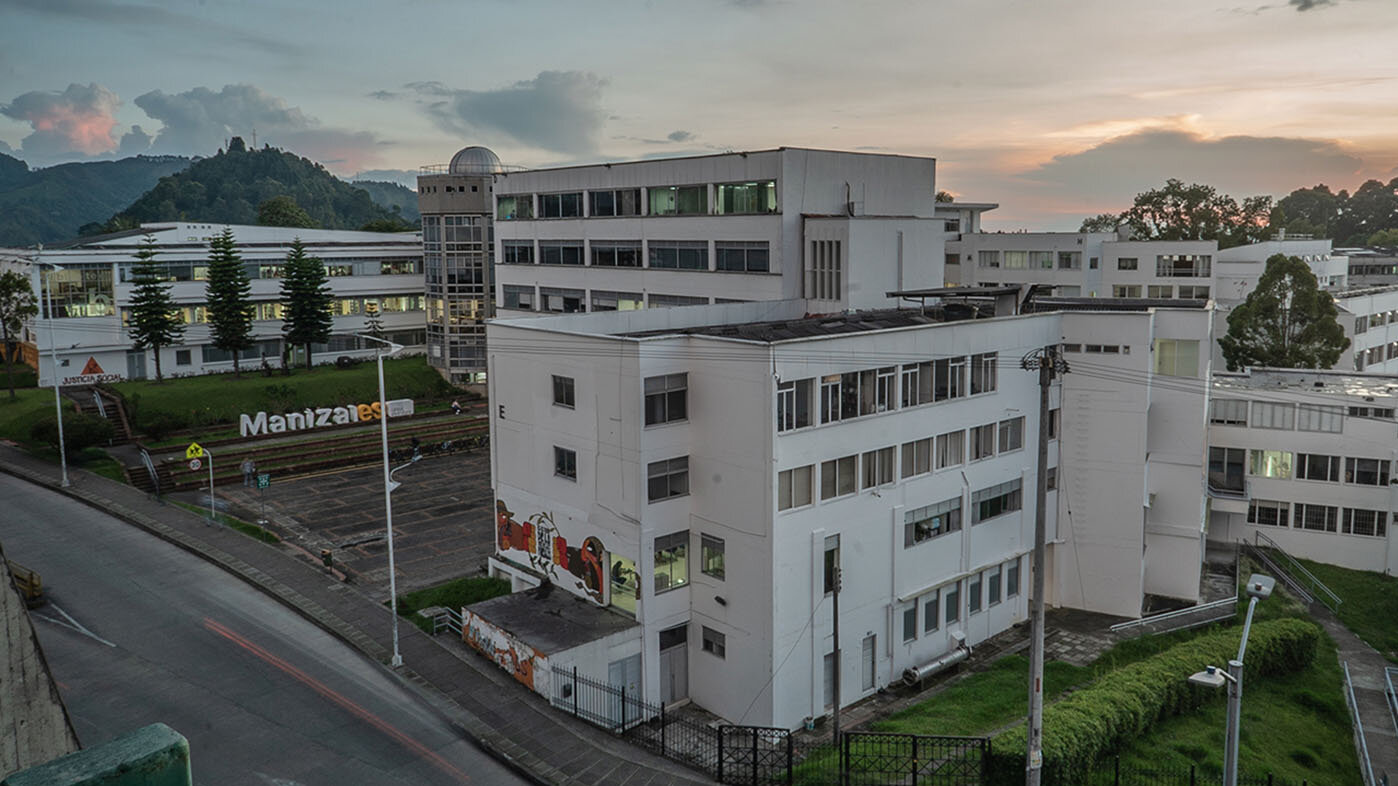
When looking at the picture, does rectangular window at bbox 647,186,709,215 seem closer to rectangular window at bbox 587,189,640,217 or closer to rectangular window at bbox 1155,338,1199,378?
rectangular window at bbox 587,189,640,217

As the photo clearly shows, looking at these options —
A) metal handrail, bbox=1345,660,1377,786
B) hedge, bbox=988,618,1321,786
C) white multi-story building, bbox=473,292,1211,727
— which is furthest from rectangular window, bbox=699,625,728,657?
metal handrail, bbox=1345,660,1377,786

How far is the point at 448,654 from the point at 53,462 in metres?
34.7

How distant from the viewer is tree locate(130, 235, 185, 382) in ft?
224

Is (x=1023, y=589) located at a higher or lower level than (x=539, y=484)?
lower

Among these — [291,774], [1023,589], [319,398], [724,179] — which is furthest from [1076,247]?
[291,774]

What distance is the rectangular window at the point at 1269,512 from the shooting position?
50875 mm

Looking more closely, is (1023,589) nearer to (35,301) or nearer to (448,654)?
(448,654)

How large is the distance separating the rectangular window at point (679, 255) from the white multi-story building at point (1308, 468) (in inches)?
1117

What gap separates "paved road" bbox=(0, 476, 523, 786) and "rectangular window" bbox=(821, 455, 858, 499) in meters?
13.6

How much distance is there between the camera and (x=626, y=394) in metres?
32.1

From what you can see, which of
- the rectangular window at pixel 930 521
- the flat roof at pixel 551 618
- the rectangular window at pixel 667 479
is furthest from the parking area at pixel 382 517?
the rectangular window at pixel 930 521

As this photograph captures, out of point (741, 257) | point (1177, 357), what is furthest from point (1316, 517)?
point (741, 257)

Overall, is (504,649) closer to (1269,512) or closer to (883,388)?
(883,388)

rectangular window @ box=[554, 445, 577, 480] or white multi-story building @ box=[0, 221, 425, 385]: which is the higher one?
white multi-story building @ box=[0, 221, 425, 385]
